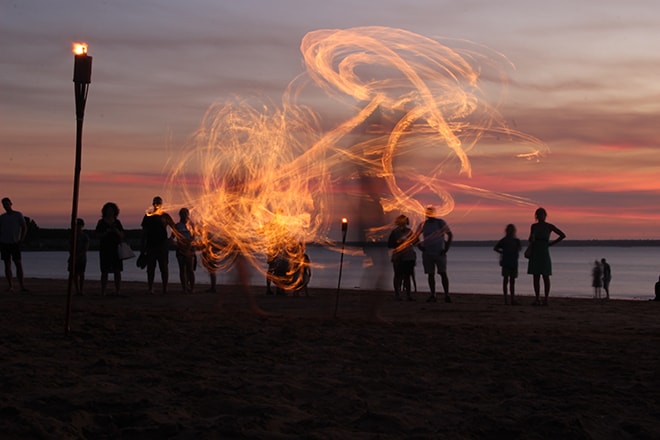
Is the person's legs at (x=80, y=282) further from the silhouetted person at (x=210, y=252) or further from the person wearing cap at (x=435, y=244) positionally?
the person wearing cap at (x=435, y=244)

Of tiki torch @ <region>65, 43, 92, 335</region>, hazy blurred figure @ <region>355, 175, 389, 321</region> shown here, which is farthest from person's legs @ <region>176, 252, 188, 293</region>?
tiki torch @ <region>65, 43, 92, 335</region>

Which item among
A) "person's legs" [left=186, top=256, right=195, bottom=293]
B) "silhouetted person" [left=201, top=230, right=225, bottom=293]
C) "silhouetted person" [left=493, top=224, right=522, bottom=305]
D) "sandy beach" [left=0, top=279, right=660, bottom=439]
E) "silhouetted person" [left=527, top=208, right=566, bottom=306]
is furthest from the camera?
"person's legs" [left=186, top=256, right=195, bottom=293]

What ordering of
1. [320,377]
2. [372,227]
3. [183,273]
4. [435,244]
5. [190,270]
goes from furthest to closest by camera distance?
[183,273] → [190,270] → [435,244] → [372,227] → [320,377]

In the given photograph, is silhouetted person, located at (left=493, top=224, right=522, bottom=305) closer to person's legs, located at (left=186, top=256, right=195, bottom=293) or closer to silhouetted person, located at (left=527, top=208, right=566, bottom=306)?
silhouetted person, located at (left=527, top=208, right=566, bottom=306)

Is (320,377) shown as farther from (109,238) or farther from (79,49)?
(109,238)

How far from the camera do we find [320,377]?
25.0 ft

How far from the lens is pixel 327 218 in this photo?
48.8 ft

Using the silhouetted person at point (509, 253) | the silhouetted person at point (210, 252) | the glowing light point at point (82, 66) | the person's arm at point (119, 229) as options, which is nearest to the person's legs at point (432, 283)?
the silhouetted person at point (509, 253)

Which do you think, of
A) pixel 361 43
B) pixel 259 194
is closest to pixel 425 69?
pixel 361 43

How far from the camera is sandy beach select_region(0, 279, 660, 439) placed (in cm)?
591

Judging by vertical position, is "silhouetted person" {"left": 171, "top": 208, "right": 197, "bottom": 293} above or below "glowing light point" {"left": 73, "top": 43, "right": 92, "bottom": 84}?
below

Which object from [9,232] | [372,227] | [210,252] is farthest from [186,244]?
[372,227]

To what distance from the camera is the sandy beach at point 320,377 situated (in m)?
5.91

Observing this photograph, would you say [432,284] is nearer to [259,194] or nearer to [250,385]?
[259,194]
